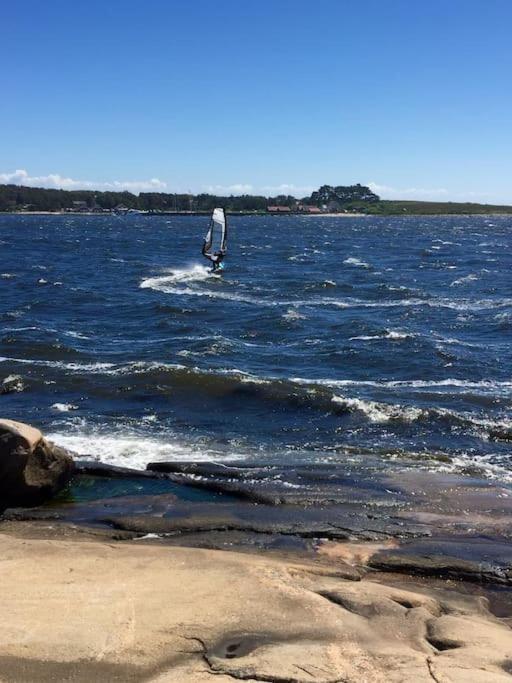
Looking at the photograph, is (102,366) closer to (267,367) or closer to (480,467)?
(267,367)

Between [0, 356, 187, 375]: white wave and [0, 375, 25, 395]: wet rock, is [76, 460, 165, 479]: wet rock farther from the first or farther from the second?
[0, 356, 187, 375]: white wave

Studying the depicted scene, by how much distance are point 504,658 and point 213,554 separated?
4738mm

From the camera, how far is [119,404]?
22594 millimetres

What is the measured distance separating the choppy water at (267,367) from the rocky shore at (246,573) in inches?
89.1

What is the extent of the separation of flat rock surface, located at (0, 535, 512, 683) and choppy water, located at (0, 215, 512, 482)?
7.11 metres

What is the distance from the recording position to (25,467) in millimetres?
13812

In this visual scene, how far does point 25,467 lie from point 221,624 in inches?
277

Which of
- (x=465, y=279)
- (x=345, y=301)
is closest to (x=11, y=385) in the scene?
(x=345, y=301)

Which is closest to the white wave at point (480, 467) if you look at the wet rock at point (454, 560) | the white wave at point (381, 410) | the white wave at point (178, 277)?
the white wave at point (381, 410)

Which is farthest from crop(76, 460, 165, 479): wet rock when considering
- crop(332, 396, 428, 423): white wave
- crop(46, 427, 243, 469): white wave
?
crop(332, 396, 428, 423): white wave

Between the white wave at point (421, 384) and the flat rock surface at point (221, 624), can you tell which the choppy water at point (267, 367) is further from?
the flat rock surface at point (221, 624)

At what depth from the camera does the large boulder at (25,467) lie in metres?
13.7

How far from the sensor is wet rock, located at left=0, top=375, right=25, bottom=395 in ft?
77.7

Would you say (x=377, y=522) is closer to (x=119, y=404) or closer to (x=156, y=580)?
(x=156, y=580)
